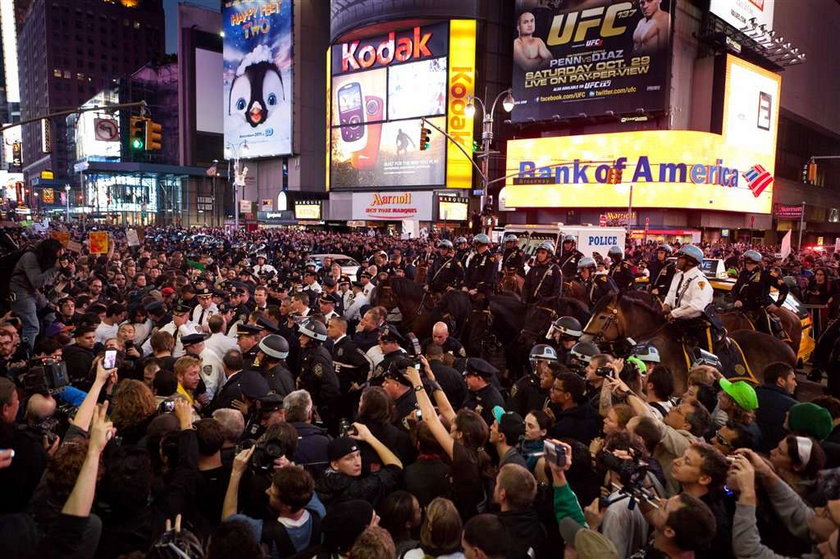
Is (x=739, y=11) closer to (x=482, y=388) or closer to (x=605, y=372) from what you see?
(x=605, y=372)

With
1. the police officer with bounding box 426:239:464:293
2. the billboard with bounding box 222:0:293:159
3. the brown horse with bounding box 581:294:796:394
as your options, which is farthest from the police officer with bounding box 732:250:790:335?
the billboard with bounding box 222:0:293:159

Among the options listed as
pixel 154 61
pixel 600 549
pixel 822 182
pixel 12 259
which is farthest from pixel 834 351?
pixel 154 61

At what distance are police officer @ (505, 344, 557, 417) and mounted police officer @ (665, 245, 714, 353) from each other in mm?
3067

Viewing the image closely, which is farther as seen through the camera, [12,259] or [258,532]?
[12,259]

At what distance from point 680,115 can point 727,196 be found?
725 cm

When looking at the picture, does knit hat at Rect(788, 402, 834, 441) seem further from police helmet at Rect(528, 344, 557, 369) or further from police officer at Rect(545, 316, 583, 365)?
police officer at Rect(545, 316, 583, 365)

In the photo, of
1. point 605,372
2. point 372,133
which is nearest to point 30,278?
point 605,372

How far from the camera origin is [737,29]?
1811 inches

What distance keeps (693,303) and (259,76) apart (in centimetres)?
7595

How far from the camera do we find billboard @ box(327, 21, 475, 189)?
2105 inches

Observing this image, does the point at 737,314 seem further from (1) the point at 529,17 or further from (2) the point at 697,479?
(1) the point at 529,17

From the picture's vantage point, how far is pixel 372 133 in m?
59.2

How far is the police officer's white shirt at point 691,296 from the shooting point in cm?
823

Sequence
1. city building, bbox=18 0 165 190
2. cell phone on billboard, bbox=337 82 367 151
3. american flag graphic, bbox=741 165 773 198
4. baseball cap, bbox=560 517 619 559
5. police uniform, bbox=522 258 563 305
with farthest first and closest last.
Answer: city building, bbox=18 0 165 190, cell phone on billboard, bbox=337 82 367 151, american flag graphic, bbox=741 165 773 198, police uniform, bbox=522 258 563 305, baseball cap, bbox=560 517 619 559
